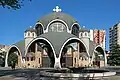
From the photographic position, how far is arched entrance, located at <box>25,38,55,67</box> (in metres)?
62.0

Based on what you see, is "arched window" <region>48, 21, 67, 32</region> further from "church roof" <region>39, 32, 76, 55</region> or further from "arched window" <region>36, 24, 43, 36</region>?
"church roof" <region>39, 32, 76, 55</region>

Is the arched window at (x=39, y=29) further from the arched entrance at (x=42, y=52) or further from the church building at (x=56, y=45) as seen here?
the arched entrance at (x=42, y=52)

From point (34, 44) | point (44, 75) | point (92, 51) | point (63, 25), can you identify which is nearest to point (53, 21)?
point (63, 25)

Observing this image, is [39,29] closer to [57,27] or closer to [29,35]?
[29,35]

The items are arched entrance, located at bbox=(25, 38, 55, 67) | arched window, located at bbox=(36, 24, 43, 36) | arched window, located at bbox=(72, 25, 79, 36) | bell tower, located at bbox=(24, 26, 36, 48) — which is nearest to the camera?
arched entrance, located at bbox=(25, 38, 55, 67)

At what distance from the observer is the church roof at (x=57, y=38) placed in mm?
58938

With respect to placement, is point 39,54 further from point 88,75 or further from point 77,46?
point 88,75

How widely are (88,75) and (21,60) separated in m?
44.9

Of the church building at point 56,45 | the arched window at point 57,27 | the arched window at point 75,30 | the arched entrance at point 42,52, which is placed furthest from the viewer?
the arched window at point 75,30

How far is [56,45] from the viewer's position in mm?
59344

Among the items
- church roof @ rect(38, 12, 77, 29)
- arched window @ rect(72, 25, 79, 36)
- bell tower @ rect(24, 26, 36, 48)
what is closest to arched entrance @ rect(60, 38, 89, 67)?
arched window @ rect(72, 25, 79, 36)

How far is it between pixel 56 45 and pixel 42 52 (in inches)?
288

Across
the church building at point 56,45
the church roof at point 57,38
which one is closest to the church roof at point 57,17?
the church building at point 56,45

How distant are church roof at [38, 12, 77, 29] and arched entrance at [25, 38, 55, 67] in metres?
5.25
